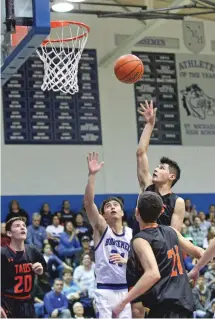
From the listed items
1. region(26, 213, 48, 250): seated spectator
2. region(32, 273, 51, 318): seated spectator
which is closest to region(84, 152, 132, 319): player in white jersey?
region(32, 273, 51, 318): seated spectator

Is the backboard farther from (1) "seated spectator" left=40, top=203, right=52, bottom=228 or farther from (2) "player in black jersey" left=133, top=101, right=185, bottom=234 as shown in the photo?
(1) "seated spectator" left=40, top=203, right=52, bottom=228

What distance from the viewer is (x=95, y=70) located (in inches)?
718

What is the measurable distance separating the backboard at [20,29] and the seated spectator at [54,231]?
9.03 m

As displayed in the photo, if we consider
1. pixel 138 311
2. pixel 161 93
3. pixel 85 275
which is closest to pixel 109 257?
pixel 138 311

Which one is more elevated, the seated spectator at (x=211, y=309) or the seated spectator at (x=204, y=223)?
the seated spectator at (x=204, y=223)

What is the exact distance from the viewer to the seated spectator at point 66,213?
54.0ft

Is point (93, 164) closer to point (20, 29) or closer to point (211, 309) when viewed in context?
point (20, 29)

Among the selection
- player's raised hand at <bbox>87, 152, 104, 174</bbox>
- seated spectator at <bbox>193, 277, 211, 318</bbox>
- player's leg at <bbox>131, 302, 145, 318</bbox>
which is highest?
player's raised hand at <bbox>87, 152, 104, 174</bbox>

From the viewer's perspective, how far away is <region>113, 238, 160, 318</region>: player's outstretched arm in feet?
16.2

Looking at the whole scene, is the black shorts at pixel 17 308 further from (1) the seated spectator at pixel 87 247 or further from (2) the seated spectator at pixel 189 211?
(2) the seated spectator at pixel 189 211

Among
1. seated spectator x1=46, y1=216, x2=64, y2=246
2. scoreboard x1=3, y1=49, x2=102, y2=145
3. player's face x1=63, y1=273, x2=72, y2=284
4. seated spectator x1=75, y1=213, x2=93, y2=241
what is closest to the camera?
player's face x1=63, y1=273, x2=72, y2=284

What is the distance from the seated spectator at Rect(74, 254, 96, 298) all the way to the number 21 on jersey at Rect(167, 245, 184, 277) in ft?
27.8

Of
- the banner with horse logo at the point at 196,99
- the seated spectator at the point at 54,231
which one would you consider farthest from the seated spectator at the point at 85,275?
the banner with horse logo at the point at 196,99

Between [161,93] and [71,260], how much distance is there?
562cm
